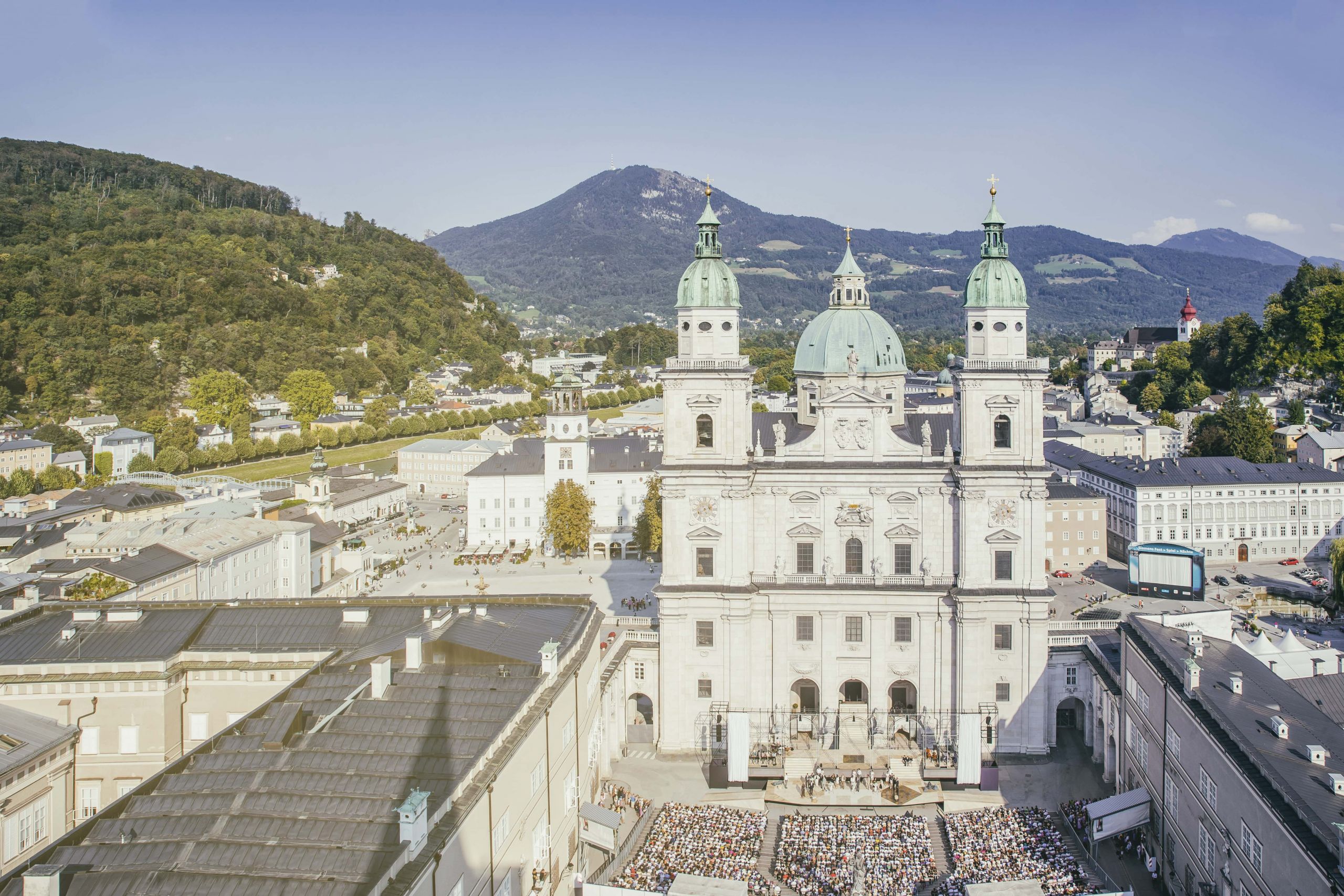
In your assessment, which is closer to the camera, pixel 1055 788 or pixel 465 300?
pixel 1055 788

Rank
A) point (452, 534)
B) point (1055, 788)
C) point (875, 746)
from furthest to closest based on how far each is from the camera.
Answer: point (452, 534)
point (875, 746)
point (1055, 788)

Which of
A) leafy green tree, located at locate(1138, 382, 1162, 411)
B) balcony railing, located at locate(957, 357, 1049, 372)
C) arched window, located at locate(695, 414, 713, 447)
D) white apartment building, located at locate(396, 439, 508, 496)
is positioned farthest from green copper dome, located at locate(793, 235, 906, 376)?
leafy green tree, located at locate(1138, 382, 1162, 411)

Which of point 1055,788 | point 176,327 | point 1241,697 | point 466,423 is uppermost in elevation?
point 176,327

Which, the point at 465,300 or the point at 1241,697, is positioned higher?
the point at 465,300

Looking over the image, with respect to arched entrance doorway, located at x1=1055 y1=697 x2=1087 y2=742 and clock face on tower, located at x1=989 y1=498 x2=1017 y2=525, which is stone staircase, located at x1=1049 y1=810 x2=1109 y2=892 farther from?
clock face on tower, located at x1=989 y1=498 x2=1017 y2=525

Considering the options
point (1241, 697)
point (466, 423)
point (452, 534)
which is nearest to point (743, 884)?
point (1241, 697)

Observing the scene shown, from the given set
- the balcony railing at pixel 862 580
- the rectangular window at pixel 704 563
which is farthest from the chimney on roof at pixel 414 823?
the balcony railing at pixel 862 580

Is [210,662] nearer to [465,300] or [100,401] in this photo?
[100,401]
